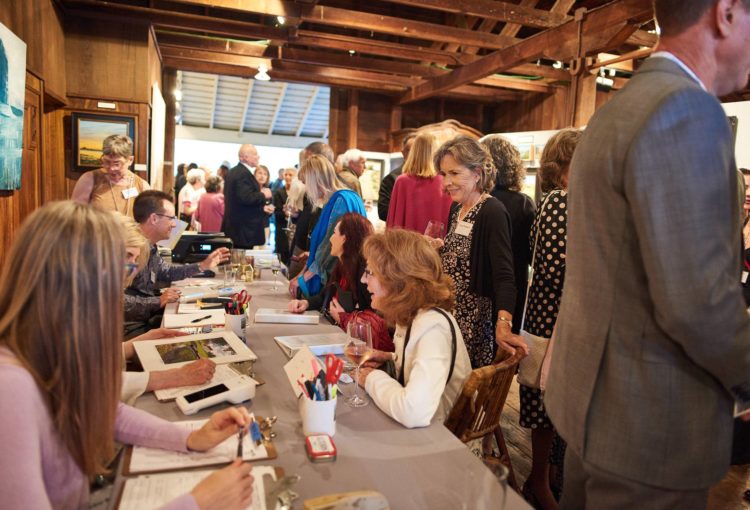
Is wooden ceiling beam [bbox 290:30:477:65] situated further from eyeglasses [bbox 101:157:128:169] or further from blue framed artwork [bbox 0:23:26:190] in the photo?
blue framed artwork [bbox 0:23:26:190]

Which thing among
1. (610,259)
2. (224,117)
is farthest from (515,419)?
(224,117)

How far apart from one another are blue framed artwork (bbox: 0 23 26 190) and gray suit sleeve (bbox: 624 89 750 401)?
365 cm

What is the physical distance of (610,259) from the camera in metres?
0.97

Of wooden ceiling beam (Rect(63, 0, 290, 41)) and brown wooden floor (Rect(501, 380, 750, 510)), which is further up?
wooden ceiling beam (Rect(63, 0, 290, 41))

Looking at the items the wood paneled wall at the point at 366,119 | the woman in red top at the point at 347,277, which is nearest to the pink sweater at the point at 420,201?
the woman in red top at the point at 347,277

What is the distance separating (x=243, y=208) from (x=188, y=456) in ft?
14.9

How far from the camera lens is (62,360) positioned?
0.87 meters

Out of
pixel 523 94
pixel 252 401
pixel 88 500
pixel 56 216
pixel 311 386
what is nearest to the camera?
pixel 56 216

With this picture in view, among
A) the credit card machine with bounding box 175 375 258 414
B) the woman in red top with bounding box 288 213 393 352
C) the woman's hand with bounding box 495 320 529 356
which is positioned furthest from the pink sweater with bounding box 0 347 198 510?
the woman in red top with bounding box 288 213 393 352

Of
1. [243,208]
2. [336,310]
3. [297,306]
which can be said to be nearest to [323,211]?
[297,306]

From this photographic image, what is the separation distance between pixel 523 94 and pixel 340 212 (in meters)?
7.45

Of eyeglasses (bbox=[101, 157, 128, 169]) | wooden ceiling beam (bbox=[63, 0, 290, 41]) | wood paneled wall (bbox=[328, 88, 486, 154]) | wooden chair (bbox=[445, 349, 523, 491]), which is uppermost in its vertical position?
wooden ceiling beam (bbox=[63, 0, 290, 41])

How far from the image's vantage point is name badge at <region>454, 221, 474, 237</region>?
7.89 ft

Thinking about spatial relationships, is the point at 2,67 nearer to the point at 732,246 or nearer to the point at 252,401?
the point at 252,401
